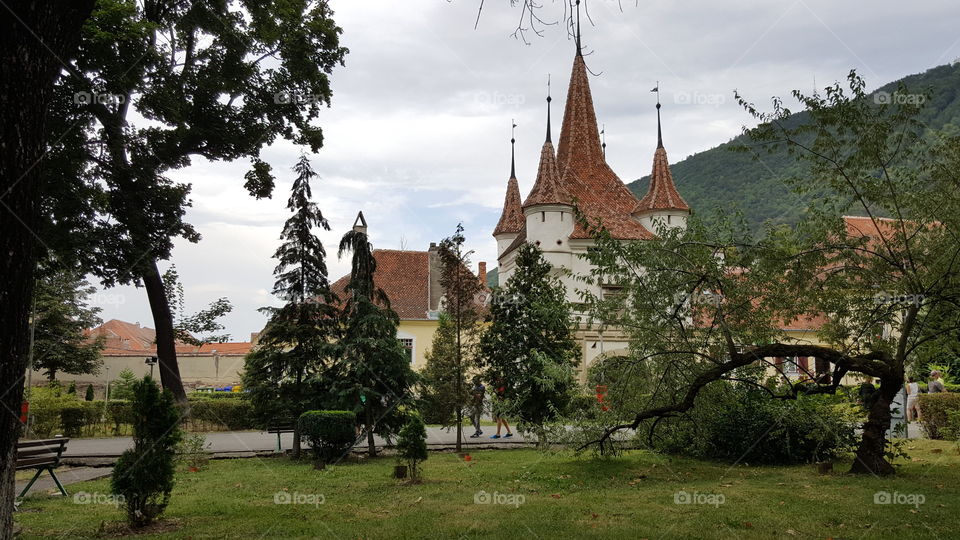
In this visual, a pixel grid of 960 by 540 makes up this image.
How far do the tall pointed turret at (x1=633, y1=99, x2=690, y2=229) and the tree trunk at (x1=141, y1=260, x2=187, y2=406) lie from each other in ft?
85.0

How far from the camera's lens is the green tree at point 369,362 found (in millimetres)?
17219

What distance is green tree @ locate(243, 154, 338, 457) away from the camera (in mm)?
17438

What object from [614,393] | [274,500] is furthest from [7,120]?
[614,393]

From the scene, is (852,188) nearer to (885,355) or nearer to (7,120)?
(885,355)

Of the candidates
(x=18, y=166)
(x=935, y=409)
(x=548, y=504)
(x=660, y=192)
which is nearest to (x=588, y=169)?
(x=660, y=192)

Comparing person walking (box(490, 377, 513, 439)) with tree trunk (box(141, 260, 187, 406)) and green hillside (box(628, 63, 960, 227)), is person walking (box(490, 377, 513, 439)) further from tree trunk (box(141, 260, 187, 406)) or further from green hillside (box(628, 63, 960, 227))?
green hillside (box(628, 63, 960, 227))

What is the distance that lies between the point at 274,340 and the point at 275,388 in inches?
46.4

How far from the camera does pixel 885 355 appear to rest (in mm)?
11359

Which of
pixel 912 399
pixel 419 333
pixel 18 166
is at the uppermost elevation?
pixel 419 333

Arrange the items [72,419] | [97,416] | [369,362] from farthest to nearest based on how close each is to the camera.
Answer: [97,416], [72,419], [369,362]

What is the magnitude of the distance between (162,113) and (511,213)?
28451 millimetres

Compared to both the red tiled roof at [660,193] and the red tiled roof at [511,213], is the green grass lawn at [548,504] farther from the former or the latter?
the red tiled roof at [511,213]

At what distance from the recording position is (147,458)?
815 centimetres

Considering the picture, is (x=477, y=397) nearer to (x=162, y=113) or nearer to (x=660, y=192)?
(x=162, y=113)
